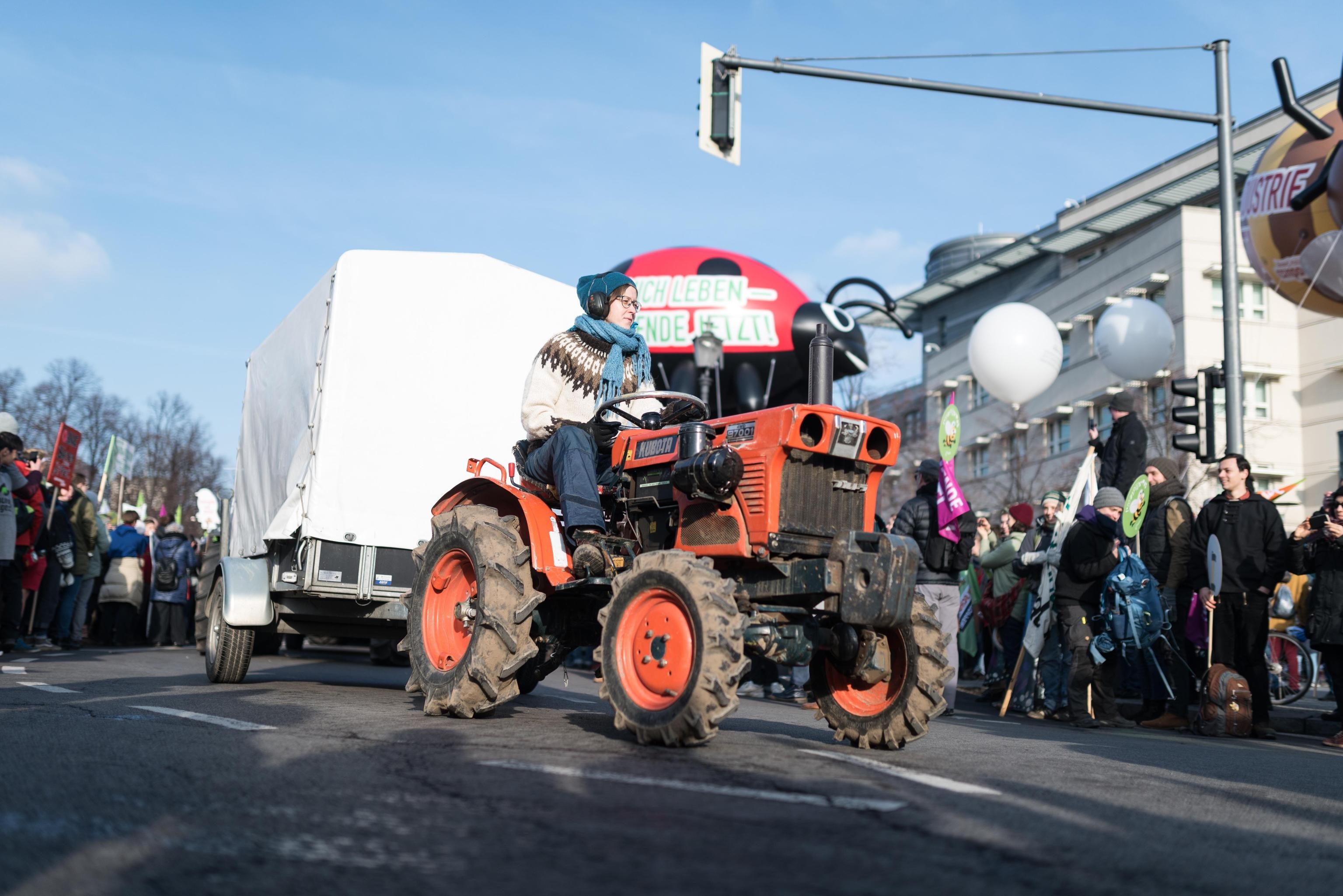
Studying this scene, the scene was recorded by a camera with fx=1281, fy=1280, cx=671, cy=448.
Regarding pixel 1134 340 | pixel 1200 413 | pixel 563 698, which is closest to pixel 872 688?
pixel 563 698

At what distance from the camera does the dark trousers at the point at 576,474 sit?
621 cm

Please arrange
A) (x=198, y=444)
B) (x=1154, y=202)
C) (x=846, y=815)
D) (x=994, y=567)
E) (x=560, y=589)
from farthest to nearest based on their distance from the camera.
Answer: (x=198, y=444), (x=1154, y=202), (x=994, y=567), (x=560, y=589), (x=846, y=815)

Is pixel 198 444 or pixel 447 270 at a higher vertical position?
pixel 198 444

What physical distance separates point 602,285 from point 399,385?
8.52 feet

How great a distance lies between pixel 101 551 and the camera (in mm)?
16328

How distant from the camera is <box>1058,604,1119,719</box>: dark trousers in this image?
1000 cm

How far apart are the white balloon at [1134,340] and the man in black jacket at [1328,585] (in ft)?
16.4

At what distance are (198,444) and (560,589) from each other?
179ft

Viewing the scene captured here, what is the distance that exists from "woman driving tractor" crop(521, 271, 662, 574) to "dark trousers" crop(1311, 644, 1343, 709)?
5634mm

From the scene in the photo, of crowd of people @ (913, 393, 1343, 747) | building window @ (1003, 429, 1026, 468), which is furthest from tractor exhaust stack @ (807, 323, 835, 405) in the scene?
building window @ (1003, 429, 1026, 468)

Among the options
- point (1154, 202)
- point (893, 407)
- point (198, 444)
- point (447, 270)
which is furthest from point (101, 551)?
point (893, 407)

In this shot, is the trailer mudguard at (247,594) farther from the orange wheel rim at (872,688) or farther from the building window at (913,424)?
the building window at (913,424)

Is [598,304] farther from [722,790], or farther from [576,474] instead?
[722,790]

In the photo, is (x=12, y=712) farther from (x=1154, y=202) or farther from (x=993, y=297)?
(x=993, y=297)
